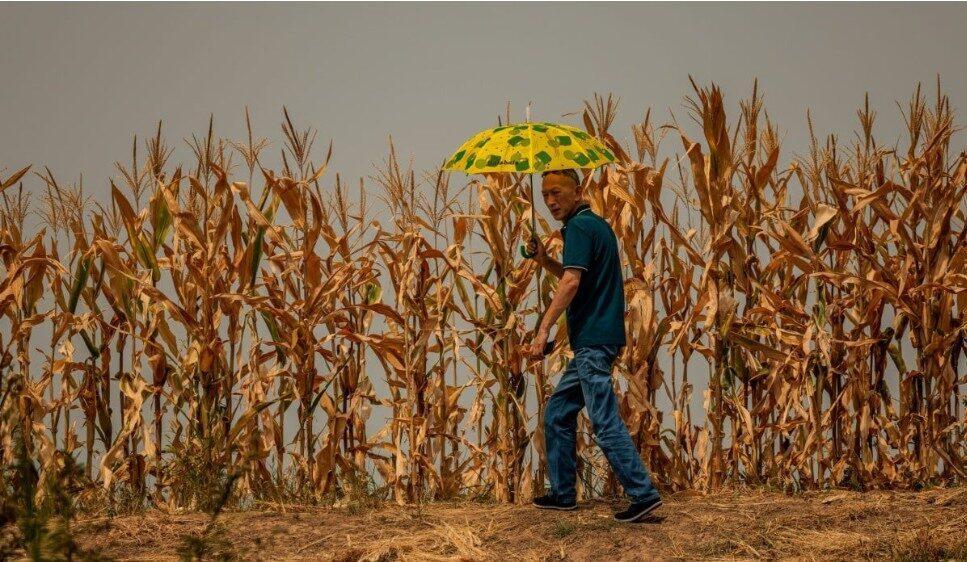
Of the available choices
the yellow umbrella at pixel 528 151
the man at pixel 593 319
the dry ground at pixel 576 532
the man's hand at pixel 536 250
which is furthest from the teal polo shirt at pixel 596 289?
the dry ground at pixel 576 532

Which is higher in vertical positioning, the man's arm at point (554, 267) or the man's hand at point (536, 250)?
the man's hand at point (536, 250)

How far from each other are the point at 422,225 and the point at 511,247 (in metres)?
0.57

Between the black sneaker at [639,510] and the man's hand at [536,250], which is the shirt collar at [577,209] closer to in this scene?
the man's hand at [536,250]

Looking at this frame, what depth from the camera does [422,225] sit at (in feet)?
22.8

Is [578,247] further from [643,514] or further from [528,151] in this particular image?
[643,514]

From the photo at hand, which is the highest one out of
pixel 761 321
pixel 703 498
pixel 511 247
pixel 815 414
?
pixel 511 247

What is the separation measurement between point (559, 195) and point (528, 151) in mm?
412

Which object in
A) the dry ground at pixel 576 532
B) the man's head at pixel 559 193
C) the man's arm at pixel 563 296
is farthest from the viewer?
the man's head at pixel 559 193

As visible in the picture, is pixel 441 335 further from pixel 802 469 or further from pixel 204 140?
pixel 802 469

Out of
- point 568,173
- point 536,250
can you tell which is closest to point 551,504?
point 536,250

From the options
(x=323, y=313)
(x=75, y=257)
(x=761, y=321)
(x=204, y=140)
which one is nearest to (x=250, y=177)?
(x=204, y=140)

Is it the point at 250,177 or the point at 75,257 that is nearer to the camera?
the point at 250,177

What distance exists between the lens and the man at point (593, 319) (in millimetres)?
6039

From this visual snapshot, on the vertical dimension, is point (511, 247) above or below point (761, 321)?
above
